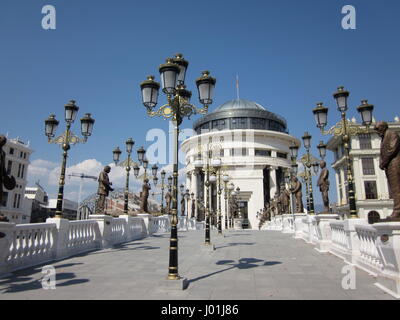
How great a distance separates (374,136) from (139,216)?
154 feet

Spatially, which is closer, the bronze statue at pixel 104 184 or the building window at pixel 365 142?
the bronze statue at pixel 104 184

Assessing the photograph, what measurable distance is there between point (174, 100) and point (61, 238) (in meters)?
6.58

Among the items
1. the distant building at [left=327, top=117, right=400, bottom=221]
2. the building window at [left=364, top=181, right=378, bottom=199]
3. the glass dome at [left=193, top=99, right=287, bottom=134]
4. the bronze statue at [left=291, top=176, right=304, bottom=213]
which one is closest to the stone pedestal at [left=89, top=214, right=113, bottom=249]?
the bronze statue at [left=291, top=176, right=304, bottom=213]


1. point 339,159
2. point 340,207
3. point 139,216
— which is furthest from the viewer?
point 339,159

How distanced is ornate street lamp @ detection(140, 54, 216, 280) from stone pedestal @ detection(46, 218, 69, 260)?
5467mm

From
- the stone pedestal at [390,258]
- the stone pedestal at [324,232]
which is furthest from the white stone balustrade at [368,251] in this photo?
the stone pedestal at [324,232]

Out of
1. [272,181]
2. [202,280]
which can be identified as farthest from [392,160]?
[272,181]

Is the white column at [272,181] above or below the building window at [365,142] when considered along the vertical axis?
below

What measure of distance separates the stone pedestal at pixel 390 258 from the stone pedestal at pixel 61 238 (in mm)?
9191

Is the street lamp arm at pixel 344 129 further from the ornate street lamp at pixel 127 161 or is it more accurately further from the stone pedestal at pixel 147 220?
the stone pedestal at pixel 147 220

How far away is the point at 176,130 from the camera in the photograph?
6.61 metres

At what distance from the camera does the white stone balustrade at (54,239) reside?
22.7ft

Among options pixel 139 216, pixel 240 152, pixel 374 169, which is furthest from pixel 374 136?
pixel 139 216
